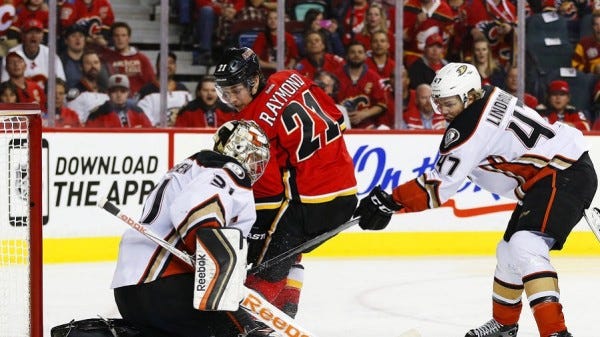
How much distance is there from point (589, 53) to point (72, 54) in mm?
3073

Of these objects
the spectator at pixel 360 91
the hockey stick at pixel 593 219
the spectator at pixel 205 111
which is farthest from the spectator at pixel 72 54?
the hockey stick at pixel 593 219

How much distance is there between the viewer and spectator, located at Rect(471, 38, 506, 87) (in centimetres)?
739

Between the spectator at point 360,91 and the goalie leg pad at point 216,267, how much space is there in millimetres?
4090

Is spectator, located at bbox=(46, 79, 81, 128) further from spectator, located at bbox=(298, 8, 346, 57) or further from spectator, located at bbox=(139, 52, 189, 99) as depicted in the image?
spectator, located at bbox=(298, 8, 346, 57)

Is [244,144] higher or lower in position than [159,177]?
higher

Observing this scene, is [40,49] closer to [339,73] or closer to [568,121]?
[339,73]

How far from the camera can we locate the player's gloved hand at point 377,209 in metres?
4.19

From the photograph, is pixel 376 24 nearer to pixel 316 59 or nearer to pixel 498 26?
pixel 316 59

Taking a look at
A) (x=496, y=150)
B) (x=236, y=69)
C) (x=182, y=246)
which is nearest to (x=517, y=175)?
(x=496, y=150)

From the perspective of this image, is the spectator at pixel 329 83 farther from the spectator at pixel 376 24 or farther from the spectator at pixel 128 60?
the spectator at pixel 128 60

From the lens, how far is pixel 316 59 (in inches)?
284

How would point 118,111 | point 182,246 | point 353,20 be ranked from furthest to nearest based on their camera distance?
point 353,20 < point 118,111 < point 182,246

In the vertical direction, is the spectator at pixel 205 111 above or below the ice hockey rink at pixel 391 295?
above

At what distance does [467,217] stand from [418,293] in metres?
1.54
